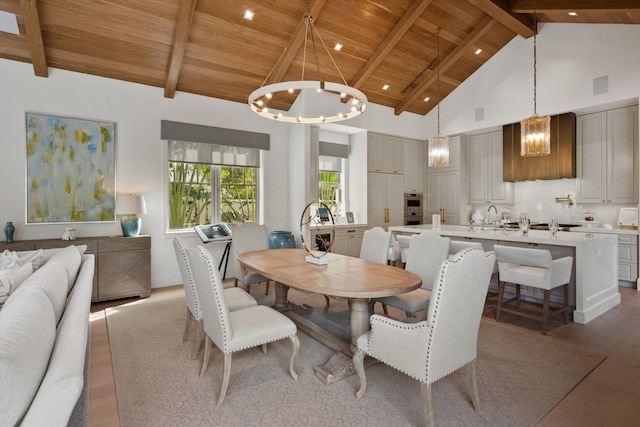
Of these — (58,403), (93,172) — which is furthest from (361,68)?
(58,403)

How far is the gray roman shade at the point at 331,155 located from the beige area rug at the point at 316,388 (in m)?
4.19

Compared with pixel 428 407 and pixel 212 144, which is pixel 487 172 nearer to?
pixel 212 144

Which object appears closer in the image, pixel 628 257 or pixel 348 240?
pixel 628 257

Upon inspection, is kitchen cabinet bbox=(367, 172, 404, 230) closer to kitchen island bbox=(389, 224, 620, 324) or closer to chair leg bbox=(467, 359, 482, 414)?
kitchen island bbox=(389, 224, 620, 324)

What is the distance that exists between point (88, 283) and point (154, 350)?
3.40 feet

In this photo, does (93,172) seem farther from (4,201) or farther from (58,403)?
(58,403)

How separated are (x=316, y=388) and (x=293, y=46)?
4163mm

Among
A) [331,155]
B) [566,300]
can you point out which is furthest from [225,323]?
[331,155]

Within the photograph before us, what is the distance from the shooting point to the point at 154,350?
2.87 metres

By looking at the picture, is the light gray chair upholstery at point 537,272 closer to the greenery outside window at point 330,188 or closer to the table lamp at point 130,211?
the greenery outside window at point 330,188

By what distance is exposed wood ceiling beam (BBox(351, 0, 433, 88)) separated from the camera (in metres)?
4.62

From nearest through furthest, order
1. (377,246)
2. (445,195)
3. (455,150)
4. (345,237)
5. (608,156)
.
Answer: (377,246), (608,156), (345,237), (455,150), (445,195)

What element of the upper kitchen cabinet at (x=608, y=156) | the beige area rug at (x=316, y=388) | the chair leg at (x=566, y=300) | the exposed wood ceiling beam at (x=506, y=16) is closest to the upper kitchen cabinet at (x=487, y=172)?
the upper kitchen cabinet at (x=608, y=156)

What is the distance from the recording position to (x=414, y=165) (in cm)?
749
